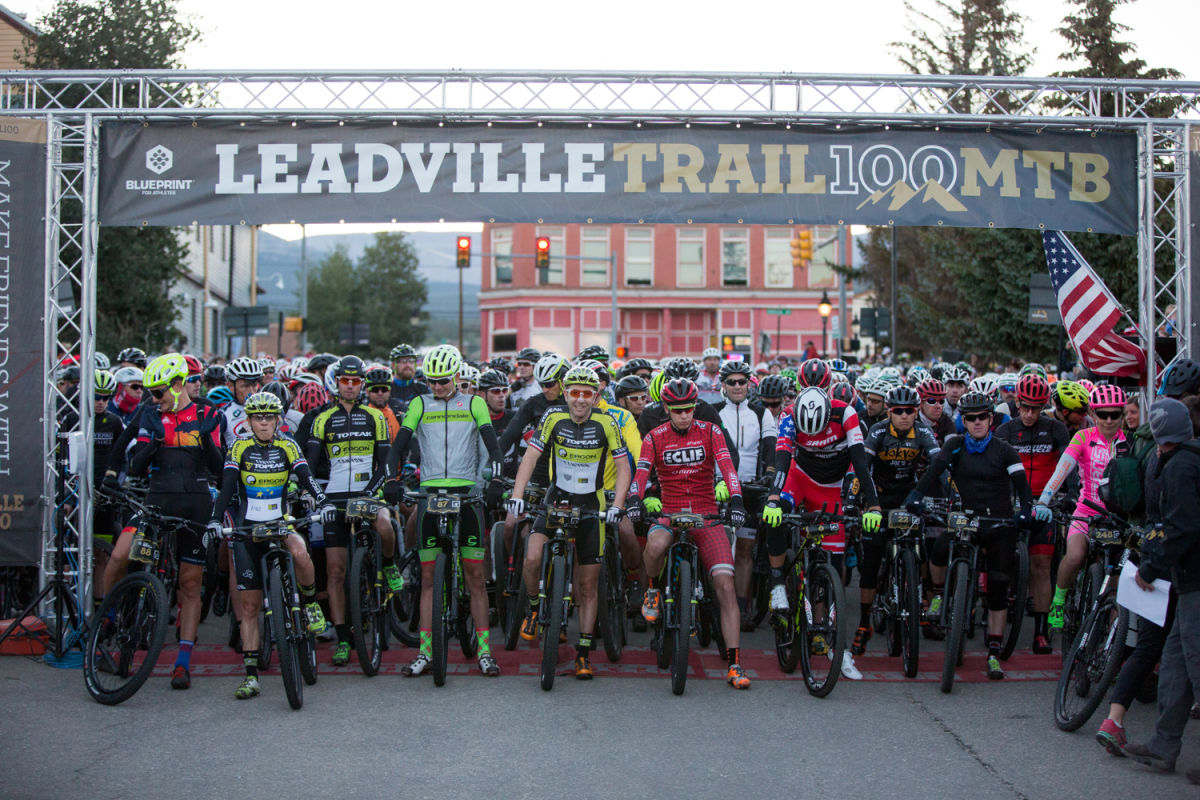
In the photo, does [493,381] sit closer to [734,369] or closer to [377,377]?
[377,377]

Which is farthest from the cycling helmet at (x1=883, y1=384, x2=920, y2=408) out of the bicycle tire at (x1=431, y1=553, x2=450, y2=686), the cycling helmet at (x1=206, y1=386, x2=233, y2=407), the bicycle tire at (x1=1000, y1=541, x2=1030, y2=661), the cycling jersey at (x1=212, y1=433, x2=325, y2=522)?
the cycling helmet at (x1=206, y1=386, x2=233, y2=407)

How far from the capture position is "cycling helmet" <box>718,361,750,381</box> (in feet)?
33.8

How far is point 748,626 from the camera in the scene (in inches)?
401

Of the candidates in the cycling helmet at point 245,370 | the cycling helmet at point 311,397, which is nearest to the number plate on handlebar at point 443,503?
the cycling helmet at point 311,397

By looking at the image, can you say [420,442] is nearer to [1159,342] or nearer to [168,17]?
[1159,342]

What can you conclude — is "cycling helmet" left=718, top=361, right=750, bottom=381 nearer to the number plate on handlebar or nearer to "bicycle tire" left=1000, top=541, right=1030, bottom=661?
"bicycle tire" left=1000, top=541, right=1030, bottom=661

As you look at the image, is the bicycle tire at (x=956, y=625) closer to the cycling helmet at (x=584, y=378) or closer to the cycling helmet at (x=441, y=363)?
the cycling helmet at (x=584, y=378)

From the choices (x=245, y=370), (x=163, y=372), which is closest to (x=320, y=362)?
(x=245, y=370)

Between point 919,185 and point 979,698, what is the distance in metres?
5.11

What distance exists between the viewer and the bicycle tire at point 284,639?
23.6 feet

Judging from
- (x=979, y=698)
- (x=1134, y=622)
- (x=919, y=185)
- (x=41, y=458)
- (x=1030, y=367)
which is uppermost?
(x=919, y=185)

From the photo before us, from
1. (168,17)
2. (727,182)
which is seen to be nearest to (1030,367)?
(727,182)

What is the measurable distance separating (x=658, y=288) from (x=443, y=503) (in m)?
59.5

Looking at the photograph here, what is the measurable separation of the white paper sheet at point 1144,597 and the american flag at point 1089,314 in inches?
195
